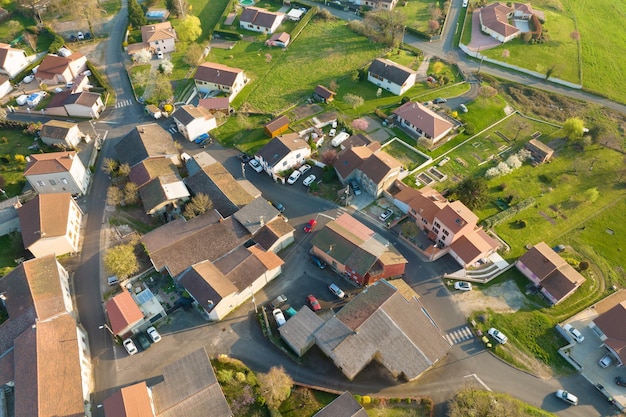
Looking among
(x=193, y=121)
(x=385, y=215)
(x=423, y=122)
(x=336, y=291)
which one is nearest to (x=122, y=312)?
(x=336, y=291)

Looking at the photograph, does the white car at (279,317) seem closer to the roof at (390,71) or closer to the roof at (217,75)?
the roof at (217,75)

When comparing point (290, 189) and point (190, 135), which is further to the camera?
point (190, 135)

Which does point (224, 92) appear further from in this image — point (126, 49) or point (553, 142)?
point (553, 142)

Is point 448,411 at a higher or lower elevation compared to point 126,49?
lower

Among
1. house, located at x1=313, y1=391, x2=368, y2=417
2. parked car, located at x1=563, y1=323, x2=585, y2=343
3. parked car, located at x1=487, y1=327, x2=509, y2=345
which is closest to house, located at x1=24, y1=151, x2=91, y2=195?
house, located at x1=313, y1=391, x2=368, y2=417

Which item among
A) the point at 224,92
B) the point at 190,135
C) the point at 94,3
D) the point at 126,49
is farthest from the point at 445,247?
the point at 94,3

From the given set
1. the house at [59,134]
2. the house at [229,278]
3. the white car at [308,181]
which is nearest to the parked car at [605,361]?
the house at [229,278]

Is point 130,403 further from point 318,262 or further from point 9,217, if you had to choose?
point 9,217
